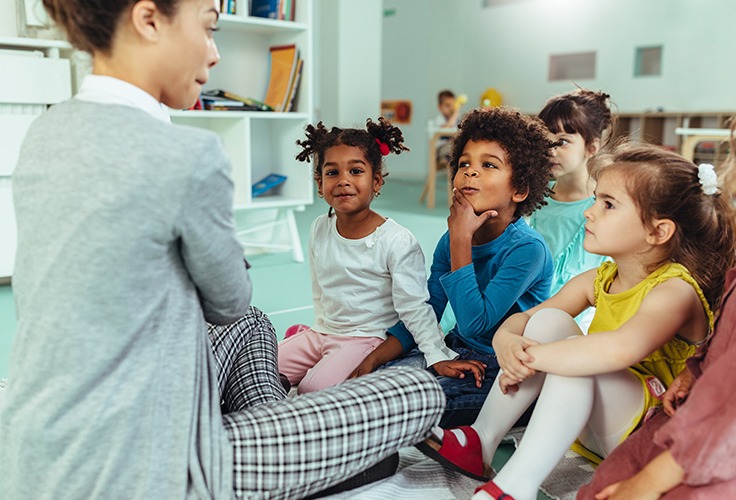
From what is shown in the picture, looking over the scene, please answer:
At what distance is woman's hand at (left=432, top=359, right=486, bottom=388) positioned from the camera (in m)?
1.46

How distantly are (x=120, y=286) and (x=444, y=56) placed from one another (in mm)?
8018

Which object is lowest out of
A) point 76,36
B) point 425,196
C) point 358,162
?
point 425,196

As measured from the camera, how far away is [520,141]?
1.53 meters

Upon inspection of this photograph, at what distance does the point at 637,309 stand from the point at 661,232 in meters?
0.15

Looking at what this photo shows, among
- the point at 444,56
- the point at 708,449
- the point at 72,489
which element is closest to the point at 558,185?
the point at 708,449

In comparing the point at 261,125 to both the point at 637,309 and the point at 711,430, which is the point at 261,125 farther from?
the point at 711,430

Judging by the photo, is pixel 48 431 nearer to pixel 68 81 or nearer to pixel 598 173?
pixel 598 173

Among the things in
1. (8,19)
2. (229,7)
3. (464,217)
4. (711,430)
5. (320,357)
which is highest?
(229,7)

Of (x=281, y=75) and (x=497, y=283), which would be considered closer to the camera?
(x=497, y=283)

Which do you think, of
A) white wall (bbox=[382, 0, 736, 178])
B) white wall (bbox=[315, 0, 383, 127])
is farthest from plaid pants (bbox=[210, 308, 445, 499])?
white wall (bbox=[382, 0, 736, 178])

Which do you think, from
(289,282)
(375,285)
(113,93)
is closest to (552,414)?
(375,285)

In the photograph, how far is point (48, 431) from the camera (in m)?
0.80

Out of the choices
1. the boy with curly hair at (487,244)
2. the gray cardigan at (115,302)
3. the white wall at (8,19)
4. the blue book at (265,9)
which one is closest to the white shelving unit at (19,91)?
the white wall at (8,19)

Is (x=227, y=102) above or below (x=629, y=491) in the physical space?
above
